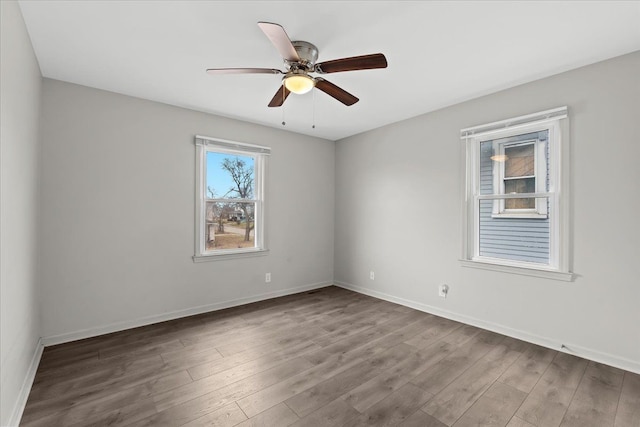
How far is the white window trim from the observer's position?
2.96 metres

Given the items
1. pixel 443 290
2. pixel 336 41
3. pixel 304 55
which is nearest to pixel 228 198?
pixel 304 55

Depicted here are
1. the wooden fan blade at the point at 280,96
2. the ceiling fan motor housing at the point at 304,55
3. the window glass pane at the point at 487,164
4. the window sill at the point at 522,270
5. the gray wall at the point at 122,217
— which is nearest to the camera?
the ceiling fan motor housing at the point at 304,55

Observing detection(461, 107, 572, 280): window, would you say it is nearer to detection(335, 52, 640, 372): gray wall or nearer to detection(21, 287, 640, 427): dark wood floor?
detection(335, 52, 640, 372): gray wall

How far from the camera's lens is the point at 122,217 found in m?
3.24

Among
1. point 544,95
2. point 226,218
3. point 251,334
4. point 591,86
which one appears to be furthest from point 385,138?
point 251,334

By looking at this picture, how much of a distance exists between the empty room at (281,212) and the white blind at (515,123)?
0.08ft

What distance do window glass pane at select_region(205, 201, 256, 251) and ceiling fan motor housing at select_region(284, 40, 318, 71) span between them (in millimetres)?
2392

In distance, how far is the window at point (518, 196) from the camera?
2812 millimetres

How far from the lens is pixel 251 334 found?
315 cm

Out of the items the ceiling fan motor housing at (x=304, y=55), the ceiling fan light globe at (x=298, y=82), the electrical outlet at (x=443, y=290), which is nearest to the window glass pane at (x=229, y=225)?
the ceiling fan light globe at (x=298, y=82)

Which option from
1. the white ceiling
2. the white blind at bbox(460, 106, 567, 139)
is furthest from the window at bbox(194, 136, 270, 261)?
the white blind at bbox(460, 106, 567, 139)

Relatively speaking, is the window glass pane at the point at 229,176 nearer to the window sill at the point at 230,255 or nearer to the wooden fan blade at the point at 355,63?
the window sill at the point at 230,255

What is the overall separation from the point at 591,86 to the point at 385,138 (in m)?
2.31

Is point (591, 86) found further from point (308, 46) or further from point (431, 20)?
point (308, 46)
